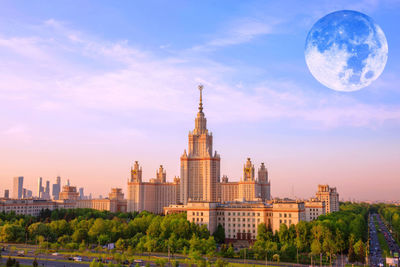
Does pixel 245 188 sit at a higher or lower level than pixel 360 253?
higher

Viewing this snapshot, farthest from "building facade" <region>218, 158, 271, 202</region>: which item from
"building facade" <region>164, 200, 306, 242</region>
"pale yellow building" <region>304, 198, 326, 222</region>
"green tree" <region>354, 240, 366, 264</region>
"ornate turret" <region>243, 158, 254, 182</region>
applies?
"green tree" <region>354, 240, 366, 264</region>

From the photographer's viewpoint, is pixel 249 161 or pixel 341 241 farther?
pixel 249 161

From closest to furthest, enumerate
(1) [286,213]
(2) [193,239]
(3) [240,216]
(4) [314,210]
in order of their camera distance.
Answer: (2) [193,239]
(1) [286,213]
(3) [240,216]
(4) [314,210]

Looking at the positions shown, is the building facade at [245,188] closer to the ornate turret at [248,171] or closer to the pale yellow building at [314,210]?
the ornate turret at [248,171]

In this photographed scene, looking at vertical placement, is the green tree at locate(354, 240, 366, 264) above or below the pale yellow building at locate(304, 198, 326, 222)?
below

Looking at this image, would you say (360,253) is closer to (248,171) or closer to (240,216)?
(240,216)

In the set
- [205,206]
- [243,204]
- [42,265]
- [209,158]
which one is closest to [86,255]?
[42,265]

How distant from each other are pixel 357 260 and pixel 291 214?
28.3 m

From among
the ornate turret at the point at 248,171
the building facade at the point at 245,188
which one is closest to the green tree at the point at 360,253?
the building facade at the point at 245,188

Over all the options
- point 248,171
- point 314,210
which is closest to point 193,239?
point 314,210

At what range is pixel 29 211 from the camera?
192m

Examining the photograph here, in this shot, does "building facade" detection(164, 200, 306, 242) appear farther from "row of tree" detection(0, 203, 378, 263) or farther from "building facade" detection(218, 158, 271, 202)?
"building facade" detection(218, 158, 271, 202)

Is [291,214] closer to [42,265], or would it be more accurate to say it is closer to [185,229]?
[185,229]

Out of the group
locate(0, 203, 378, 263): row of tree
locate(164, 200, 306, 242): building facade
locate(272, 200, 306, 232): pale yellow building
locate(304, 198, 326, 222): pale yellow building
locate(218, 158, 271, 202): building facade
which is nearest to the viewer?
locate(0, 203, 378, 263): row of tree
